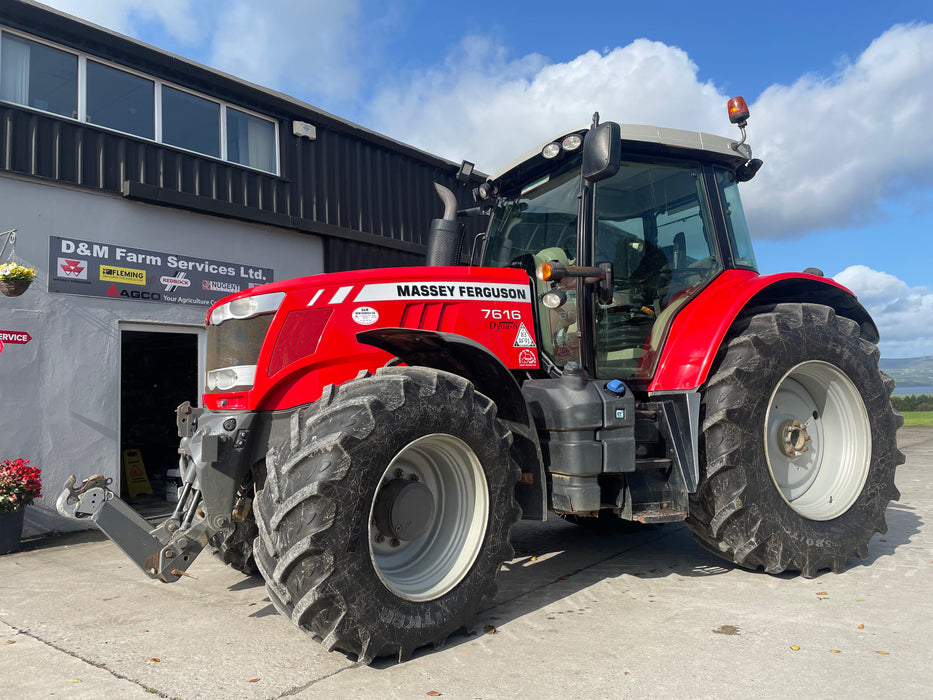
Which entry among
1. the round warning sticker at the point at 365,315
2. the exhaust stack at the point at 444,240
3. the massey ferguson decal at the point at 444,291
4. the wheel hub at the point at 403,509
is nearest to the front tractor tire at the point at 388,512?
the wheel hub at the point at 403,509

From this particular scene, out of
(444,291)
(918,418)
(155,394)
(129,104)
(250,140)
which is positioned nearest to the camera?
(444,291)

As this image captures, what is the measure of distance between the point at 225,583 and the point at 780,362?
3804 millimetres

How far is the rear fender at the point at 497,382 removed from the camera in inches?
135

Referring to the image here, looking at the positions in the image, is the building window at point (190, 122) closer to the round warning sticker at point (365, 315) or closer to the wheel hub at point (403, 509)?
the round warning sticker at point (365, 315)

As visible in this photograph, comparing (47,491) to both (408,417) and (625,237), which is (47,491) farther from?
(625,237)

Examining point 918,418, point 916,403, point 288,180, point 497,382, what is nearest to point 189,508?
point 497,382

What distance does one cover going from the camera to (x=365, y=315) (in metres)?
3.54

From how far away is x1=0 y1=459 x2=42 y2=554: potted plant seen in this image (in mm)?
5738

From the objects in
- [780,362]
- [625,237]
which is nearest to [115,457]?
[625,237]

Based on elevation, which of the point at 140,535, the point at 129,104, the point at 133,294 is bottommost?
the point at 140,535

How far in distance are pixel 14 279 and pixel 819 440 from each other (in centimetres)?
657

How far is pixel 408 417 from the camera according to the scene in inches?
117

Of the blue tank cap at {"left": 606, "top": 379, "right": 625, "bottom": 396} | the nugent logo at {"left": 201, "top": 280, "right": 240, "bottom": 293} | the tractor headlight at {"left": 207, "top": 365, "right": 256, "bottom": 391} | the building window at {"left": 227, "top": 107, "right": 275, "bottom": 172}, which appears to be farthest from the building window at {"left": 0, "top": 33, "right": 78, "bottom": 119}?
the blue tank cap at {"left": 606, "top": 379, "right": 625, "bottom": 396}

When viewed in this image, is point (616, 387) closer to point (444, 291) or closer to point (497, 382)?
point (497, 382)
